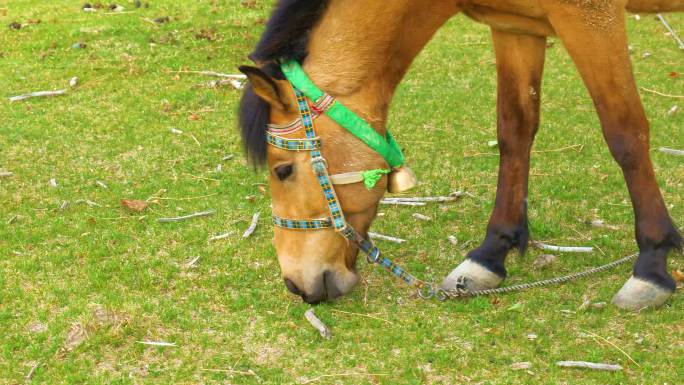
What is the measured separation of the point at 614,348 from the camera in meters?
3.65

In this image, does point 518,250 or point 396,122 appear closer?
point 518,250

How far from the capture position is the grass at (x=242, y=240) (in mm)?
3660

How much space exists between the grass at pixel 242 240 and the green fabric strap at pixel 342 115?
917 millimetres

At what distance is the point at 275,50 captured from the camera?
353cm

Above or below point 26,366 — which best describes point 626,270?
above

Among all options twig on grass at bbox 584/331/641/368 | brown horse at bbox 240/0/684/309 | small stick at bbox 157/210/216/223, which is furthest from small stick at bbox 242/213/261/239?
twig on grass at bbox 584/331/641/368

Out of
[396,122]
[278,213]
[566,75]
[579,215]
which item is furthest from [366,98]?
[566,75]

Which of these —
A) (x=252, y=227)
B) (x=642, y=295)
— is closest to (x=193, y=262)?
(x=252, y=227)

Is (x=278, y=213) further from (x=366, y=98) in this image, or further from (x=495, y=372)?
(x=495, y=372)

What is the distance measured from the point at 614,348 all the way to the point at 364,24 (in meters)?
1.84

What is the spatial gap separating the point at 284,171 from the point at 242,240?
142 cm

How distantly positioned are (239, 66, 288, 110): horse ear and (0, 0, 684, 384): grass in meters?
1.13

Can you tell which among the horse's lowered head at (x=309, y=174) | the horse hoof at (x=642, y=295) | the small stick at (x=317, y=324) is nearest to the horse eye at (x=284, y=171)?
the horse's lowered head at (x=309, y=174)

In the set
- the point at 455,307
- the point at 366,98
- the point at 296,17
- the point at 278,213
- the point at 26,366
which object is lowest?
the point at 26,366
